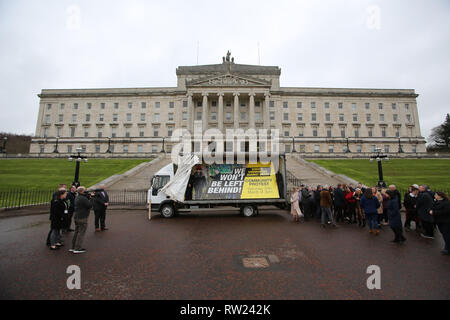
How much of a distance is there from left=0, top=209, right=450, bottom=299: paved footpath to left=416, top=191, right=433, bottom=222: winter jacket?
0.85 metres

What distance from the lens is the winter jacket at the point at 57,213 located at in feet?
23.3

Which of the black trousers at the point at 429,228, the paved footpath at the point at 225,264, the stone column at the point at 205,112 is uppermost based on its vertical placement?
the stone column at the point at 205,112

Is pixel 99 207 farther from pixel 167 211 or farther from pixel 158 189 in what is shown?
pixel 167 211

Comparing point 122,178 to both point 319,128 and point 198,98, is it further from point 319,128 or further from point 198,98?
point 319,128

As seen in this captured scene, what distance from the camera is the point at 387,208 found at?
8.02 metres

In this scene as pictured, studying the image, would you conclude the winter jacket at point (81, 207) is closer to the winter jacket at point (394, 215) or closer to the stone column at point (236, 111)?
the winter jacket at point (394, 215)

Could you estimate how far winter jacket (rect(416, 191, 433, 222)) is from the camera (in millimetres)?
8078

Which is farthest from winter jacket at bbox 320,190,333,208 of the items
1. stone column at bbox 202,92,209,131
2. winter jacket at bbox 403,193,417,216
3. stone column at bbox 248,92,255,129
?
stone column at bbox 202,92,209,131

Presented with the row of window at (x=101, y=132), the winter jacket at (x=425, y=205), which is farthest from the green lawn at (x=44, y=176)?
the row of window at (x=101, y=132)

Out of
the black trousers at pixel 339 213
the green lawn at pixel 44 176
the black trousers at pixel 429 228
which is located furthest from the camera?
the green lawn at pixel 44 176

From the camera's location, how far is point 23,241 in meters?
8.10

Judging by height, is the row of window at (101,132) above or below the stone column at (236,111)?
below

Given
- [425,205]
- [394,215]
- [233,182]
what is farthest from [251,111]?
[394,215]

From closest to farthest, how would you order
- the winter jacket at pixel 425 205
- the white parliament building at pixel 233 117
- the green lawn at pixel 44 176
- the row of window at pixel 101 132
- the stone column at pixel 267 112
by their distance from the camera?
the winter jacket at pixel 425 205 → the green lawn at pixel 44 176 → the stone column at pixel 267 112 → the white parliament building at pixel 233 117 → the row of window at pixel 101 132
